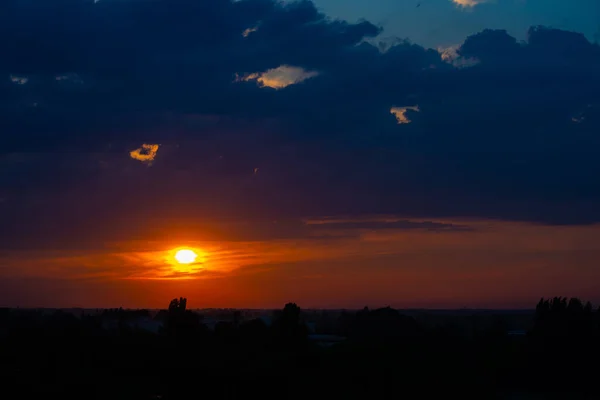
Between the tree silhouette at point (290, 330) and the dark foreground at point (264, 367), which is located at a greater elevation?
the tree silhouette at point (290, 330)

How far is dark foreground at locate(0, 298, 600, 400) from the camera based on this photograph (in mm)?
43500

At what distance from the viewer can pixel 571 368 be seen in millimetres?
60094

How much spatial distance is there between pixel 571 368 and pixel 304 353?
2128cm

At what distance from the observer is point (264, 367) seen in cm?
4541

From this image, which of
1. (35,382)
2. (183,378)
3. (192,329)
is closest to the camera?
(35,382)

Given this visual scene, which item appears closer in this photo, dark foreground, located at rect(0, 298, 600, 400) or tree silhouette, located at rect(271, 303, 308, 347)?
dark foreground, located at rect(0, 298, 600, 400)

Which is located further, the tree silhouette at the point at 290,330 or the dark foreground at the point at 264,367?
the tree silhouette at the point at 290,330

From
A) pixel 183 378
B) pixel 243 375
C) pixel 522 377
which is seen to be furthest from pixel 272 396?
pixel 522 377

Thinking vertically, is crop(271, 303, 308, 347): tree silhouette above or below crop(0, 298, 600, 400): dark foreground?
above

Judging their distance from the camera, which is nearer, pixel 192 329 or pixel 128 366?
pixel 128 366

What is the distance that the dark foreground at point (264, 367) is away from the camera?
43500 millimetres

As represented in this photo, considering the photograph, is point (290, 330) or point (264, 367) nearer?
point (264, 367)

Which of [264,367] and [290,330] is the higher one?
[290,330]

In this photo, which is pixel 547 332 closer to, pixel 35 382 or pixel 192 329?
pixel 192 329
